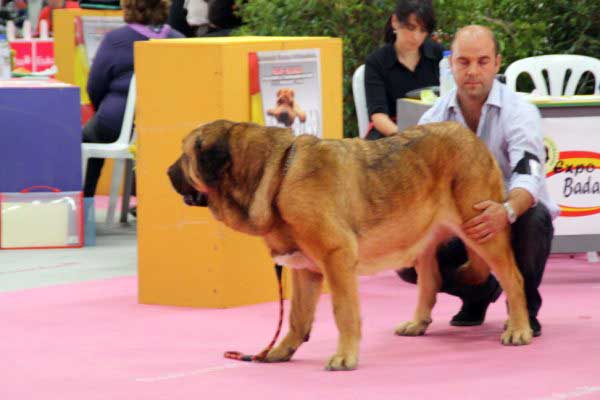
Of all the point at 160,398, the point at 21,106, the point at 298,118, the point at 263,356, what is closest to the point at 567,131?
the point at 298,118

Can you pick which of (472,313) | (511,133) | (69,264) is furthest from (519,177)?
(69,264)

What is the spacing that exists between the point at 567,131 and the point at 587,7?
338cm

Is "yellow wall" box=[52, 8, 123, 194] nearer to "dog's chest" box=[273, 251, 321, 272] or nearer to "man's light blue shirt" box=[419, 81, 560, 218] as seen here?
"man's light blue shirt" box=[419, 81, 560, 218]

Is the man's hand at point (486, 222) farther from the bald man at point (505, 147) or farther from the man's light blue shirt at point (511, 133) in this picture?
the man's light blue shirt at point (511, 133)

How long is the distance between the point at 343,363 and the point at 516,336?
3.23ft

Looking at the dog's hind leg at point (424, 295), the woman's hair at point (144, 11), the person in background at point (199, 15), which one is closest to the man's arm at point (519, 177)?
the dog's hind leg at point (424, 295)

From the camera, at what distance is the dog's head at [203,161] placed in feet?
18.5

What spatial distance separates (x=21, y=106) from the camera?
10312mm

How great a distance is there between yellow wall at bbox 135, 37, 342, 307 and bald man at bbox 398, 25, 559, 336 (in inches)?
54.1

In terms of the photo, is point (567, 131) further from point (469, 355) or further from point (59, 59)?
point (59, 59)

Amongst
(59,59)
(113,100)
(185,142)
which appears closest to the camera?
(185,142)

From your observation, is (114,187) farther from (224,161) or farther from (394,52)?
(224,161)

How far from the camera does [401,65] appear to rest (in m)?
9.30

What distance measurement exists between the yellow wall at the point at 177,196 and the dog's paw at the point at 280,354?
153cm
